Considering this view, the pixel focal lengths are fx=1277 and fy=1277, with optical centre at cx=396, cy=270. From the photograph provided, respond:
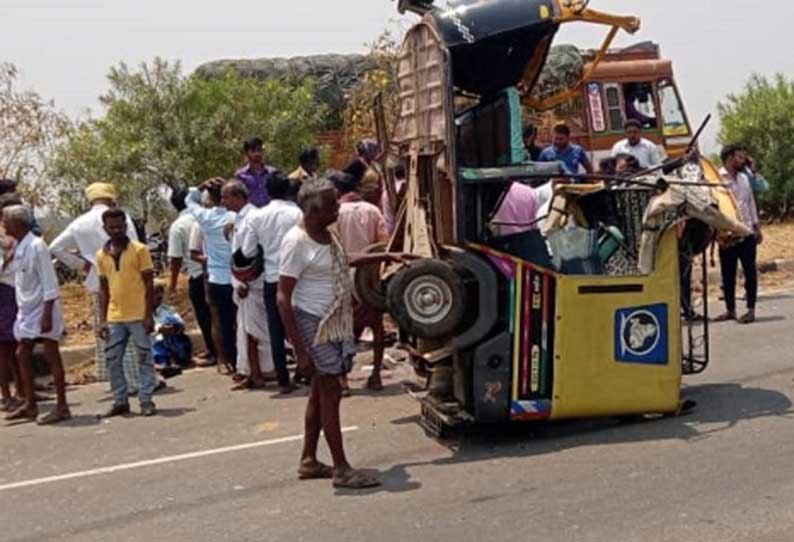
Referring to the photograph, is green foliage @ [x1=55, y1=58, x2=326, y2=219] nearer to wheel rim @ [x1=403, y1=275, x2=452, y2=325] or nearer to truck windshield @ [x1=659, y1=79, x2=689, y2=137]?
truck windshield @ [x1=659, y1=79, x2=689, y2=137]

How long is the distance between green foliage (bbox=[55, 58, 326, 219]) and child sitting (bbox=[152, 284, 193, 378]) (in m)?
5.96

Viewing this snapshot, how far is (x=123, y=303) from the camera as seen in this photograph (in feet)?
30.8

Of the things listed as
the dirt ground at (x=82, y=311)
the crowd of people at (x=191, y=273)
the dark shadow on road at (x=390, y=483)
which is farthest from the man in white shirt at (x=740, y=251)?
the dark shadow on road at (x=390, y=483)

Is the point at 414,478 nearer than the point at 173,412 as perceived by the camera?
Yes

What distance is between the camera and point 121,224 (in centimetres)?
936

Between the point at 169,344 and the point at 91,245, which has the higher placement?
the point at 91,245

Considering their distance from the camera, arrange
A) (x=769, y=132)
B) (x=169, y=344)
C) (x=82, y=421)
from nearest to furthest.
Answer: (x=82, y=421) → (x=169, y=344) → (x=769, y=132)

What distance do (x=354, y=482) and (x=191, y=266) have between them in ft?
16.6

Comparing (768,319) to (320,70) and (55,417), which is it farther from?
(320,70)

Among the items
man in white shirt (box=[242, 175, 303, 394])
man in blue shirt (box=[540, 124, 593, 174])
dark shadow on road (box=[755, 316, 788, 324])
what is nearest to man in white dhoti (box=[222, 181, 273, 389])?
man in white shirt (box=[242, 175, 303, 394])

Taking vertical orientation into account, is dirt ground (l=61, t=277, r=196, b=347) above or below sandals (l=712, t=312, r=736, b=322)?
above

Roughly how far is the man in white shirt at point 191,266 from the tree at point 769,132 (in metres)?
15.6

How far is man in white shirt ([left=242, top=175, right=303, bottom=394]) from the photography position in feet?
32.9

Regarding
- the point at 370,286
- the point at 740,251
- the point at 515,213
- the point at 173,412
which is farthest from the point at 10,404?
the point at 740,251
